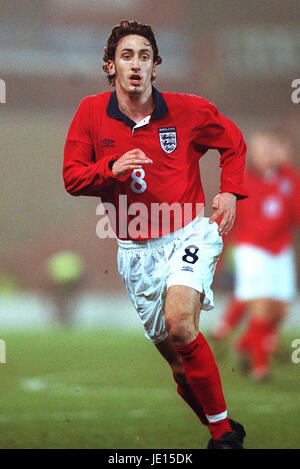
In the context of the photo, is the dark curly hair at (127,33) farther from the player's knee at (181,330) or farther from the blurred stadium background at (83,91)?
the player's knee at (181,330)

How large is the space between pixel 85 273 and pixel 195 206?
1046mm

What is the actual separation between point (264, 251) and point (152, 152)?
5.40ft

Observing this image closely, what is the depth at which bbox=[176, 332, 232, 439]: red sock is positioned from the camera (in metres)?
2.74

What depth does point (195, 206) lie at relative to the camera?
2.98 meters

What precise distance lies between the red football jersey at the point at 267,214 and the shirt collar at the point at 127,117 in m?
1.26

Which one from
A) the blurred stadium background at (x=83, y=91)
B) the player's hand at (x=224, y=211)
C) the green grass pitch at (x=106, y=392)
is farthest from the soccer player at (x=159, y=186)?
the blurred stadium background at (x=83, y=91)

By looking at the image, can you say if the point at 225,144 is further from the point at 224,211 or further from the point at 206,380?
the point at 206,380

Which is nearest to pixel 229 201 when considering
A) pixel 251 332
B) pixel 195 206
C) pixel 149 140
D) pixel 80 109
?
pixel 195 206

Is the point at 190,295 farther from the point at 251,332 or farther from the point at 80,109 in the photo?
the point at 251,332

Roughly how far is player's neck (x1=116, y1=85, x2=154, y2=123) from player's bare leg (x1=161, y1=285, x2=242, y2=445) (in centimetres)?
86

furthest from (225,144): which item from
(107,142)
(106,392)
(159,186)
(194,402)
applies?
(106,392)

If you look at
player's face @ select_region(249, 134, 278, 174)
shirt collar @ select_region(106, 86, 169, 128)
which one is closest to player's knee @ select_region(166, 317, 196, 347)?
shirt collar @ select_region(106, 86, 169, 128)

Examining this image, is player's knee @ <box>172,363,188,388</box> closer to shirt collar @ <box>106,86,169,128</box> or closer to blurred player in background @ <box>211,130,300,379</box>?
blurred player in background @ <box>211,130,300,379</box>

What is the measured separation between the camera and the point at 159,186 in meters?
2.94
